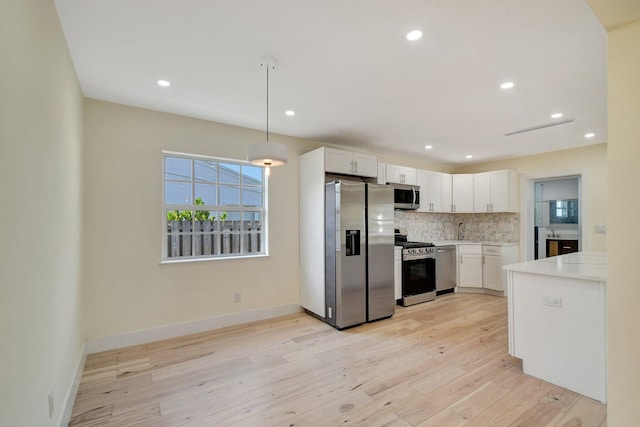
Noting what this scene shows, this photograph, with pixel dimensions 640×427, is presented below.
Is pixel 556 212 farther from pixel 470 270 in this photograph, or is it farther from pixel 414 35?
pixel 414 35

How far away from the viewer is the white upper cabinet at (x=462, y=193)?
5.88m

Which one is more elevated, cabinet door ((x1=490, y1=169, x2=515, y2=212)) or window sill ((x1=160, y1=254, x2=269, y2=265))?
cabinet door ((x1=490, y1=169, x2=515, y2=212))

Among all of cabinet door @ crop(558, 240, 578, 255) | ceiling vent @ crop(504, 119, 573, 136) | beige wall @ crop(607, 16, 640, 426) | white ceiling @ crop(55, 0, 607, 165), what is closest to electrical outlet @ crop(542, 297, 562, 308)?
beige wall @ crop(607, 16, 640, 426)

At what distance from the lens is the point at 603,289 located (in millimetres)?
2191

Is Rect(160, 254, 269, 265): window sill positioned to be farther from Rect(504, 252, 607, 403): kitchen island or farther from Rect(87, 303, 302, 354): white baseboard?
Rect(504, 252, 607, 403): kitchen island

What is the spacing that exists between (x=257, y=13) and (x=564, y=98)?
3044mm

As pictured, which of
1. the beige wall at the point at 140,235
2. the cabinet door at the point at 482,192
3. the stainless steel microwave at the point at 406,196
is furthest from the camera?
the cabinet door at the point at 482,192

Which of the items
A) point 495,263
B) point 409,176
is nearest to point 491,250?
point 495,263

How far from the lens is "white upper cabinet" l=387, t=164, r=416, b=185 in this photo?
16.6 feet

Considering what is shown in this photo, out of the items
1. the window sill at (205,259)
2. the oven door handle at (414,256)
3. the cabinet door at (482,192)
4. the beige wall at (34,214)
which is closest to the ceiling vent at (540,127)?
the cabinet door at (482,192)

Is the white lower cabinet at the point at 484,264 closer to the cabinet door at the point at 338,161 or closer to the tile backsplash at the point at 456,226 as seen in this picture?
the tile backsplash at the point at 456,226

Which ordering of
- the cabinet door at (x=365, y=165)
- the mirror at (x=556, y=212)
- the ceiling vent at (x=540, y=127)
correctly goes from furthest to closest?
1. the mirror at (x=556, y=212)
2. the cabinet door at (x=365, y=165)
3. the ceiling vent at (x=540, y=127)

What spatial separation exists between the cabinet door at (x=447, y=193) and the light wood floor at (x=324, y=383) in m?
2.78

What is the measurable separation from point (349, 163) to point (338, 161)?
20cm
